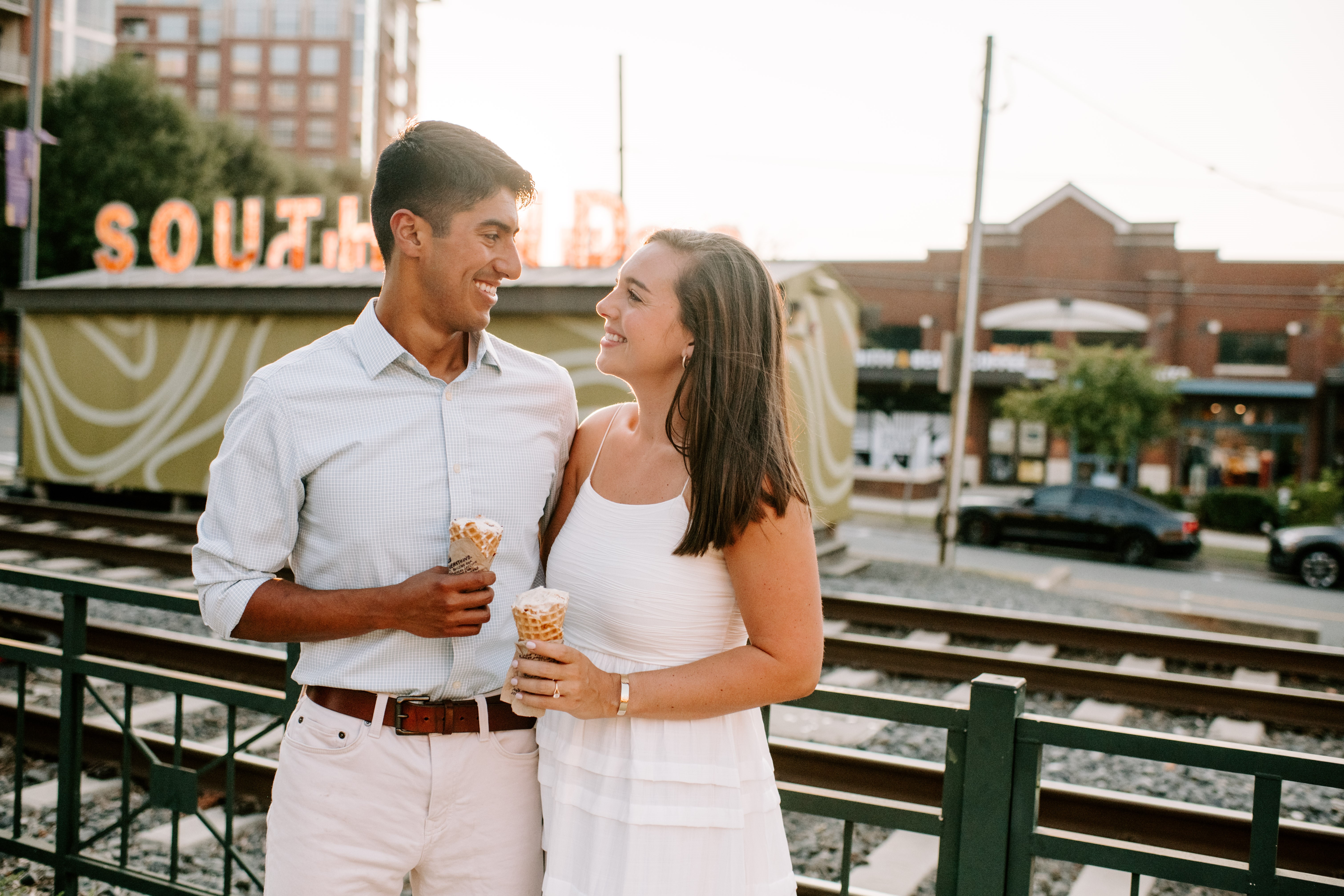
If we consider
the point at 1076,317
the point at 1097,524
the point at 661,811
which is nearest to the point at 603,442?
the point at 661,811

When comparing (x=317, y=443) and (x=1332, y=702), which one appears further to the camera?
(x=1332, y=702)

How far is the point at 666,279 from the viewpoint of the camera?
85.4 inches

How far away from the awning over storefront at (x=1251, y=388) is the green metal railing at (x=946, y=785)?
34.4 m

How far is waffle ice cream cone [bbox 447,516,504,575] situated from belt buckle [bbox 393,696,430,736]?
355 mm

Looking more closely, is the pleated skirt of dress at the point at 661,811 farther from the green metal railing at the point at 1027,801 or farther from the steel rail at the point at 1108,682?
the steel rail at the point at 1108,682

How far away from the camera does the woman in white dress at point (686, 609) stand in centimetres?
198

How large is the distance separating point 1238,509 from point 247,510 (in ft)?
97.8

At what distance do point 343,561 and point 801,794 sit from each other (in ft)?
4.55

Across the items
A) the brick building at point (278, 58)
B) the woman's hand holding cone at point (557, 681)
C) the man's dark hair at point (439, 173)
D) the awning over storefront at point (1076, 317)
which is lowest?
the woman's hand holding cone at point (557, 681)

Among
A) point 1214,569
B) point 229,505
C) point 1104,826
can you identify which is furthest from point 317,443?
point 1214,569

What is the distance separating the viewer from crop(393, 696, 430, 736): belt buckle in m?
2.11

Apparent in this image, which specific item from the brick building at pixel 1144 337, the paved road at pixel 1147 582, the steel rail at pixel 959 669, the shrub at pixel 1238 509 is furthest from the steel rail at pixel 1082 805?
the brick building at pixel 1144 337

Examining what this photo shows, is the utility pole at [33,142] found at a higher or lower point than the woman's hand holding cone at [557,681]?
higher

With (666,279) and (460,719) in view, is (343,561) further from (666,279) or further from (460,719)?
(666,279)
